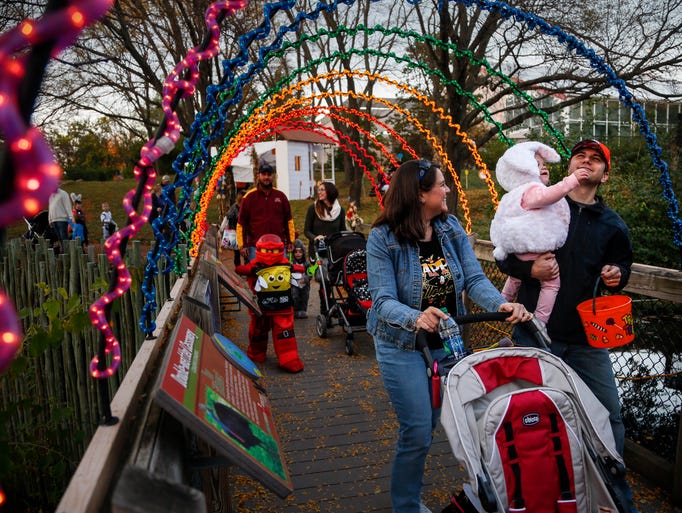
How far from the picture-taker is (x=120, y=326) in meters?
4.07

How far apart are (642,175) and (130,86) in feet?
50.7

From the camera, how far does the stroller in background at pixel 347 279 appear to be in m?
6.70

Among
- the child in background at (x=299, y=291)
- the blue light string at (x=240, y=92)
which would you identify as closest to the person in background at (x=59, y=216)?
the child in background at (x=299, y=291)

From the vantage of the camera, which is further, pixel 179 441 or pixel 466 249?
pixel 466 249

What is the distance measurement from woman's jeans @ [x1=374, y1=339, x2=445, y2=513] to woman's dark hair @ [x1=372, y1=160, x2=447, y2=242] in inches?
24.1

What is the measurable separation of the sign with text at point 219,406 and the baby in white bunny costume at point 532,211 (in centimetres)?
179

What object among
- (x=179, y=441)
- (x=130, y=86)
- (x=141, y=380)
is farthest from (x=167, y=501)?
(x=130, y=86)

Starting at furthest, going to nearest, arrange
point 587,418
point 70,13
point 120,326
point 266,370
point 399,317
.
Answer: point 266,370 < point 120,326 < point 399,317 < point 587,418 < point 70,13

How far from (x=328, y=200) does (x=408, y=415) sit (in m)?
5.67

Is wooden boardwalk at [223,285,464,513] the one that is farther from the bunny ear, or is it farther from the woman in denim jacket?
the bunny ear

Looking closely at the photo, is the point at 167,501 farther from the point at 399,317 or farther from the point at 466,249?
the point at 466,249

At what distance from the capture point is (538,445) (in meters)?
2.34

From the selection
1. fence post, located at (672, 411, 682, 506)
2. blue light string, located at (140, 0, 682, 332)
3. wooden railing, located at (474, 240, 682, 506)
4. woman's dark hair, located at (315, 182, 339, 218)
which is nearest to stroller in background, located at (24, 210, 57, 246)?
woman's dark hair, located at (315, 182, 339, 218)

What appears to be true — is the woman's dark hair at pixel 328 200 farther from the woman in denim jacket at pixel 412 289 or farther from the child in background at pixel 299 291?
the woman in denim jacket at pixel 412 289
